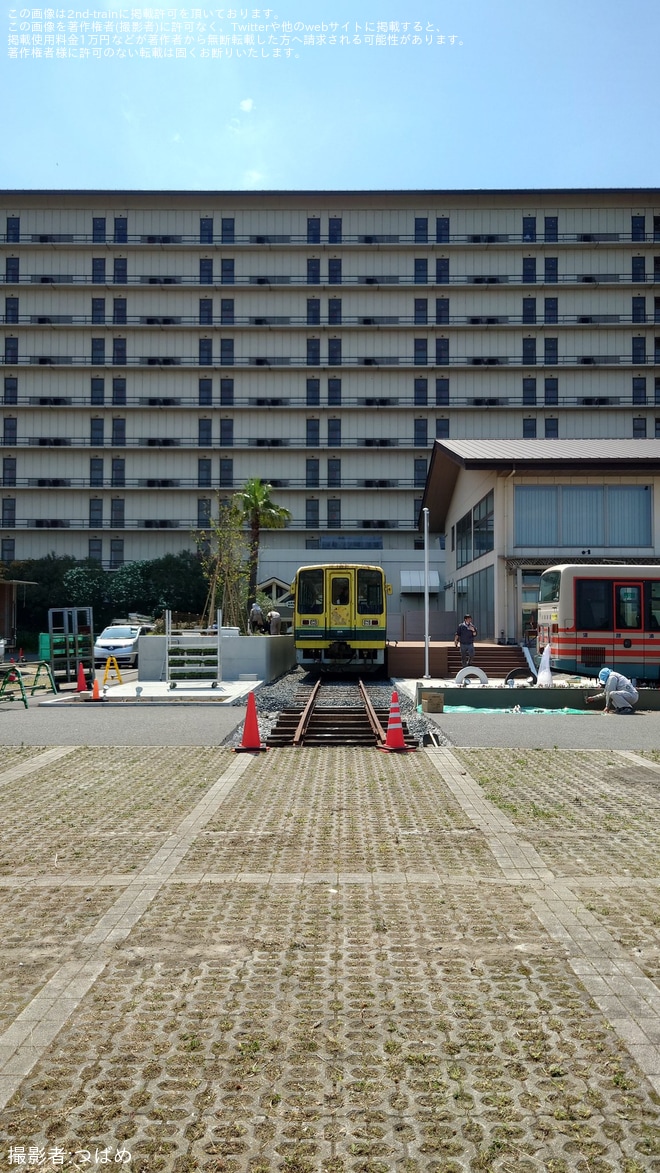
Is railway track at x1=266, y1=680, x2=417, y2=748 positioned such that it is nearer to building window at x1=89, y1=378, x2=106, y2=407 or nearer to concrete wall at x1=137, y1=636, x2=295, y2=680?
concrete wall at x1=137, y1=636, x2=295, y2=680

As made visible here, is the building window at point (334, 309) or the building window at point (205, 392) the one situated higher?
the building window at point (334, 309)

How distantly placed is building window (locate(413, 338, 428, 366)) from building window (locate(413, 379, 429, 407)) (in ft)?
4.97

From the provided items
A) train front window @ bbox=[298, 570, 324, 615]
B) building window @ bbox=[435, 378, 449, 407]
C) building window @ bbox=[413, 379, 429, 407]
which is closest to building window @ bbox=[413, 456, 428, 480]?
building window @ bbox=[413, 379, 429, 407]

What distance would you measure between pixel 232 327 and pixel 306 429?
9.61m

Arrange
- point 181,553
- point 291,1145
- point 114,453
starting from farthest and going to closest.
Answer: point 114,453 < point 181,553 < point 291,1145

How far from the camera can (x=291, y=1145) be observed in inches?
121

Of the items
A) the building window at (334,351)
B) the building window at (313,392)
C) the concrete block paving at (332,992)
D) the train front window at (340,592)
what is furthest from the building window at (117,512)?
the concrete block paving at (332,992)

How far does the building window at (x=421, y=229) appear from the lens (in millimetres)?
67062

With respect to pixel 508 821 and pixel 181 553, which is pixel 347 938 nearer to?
pixel 508 821

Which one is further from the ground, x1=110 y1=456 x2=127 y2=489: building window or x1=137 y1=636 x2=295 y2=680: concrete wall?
x1=110 y1=456 x2=127 y2=489: building window

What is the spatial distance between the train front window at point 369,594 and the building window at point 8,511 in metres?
48.6

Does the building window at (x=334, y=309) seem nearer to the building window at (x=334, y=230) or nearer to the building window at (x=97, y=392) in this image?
the building window at (x=334, y=230)

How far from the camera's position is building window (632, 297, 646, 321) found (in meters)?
65.4

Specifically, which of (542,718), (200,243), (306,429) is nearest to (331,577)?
(542,718)
